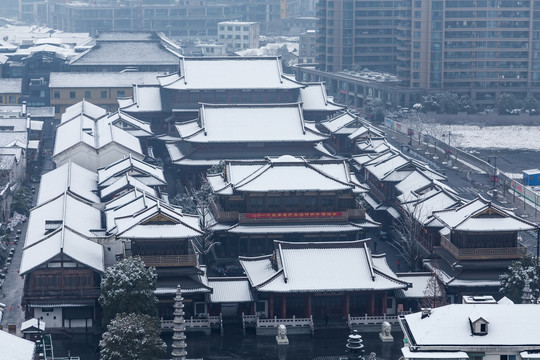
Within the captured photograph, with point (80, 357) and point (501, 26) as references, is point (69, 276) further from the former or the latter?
point (501, 26)

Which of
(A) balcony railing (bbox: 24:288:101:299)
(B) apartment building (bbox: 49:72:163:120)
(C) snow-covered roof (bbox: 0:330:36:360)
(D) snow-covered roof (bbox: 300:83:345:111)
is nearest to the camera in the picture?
(C) snow-covered roof (bbox: 0:330:36:360)

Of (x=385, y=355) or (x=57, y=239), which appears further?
(x=57, y=239)

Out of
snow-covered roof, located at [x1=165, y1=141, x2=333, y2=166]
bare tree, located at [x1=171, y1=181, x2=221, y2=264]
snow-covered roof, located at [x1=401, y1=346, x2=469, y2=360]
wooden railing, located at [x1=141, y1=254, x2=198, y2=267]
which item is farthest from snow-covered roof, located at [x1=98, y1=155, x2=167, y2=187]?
snow-covered roof, located at [x1=401, y1=346, x2=469, y2=360]

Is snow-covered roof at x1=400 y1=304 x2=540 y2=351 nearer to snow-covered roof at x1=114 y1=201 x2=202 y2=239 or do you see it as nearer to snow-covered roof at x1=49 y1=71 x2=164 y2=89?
snow-covered roof at x1=114 y1=201 x2=202 y2=239

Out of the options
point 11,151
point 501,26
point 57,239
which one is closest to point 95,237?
point 57,239

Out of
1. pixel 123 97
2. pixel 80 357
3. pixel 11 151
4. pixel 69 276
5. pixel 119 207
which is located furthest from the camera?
pixel 123 97
